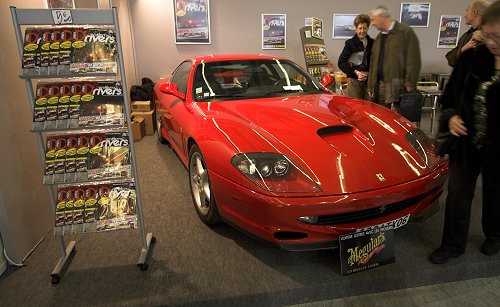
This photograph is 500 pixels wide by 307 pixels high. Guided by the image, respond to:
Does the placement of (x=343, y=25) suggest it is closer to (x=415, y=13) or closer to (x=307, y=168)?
(x=415, y=13)

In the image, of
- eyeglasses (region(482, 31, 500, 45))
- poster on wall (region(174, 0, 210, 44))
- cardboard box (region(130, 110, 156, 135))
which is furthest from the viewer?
poster on wall (region(174, 0, 210, 44))

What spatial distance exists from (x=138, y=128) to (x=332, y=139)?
3301mm

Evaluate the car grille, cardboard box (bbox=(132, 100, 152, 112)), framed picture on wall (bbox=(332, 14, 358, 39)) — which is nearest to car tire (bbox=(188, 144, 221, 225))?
the car grille

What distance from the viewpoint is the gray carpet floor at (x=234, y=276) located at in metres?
1.77

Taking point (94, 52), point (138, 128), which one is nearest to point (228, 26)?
point (138, 128)

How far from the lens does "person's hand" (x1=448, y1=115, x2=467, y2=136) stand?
5.69 feet

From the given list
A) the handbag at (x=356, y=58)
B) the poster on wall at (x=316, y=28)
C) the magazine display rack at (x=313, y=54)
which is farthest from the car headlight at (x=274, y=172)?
the poster on wall at (x=316, y=28)

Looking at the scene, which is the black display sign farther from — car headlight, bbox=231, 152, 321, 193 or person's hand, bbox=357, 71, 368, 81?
person's hand, bbox=357, 71, 368, 81

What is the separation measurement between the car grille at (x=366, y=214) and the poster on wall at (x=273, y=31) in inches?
203

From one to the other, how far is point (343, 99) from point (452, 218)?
4.04ft

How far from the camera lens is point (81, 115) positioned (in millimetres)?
1729

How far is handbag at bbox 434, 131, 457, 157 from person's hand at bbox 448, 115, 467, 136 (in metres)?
0.04

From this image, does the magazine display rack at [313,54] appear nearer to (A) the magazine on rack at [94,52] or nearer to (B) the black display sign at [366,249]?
(B) the black display sign at [366,249]

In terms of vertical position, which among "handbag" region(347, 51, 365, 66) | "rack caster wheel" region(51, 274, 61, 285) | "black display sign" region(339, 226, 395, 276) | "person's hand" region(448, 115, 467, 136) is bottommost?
"rack caster wheel" region(51, 274, 61, 285)
